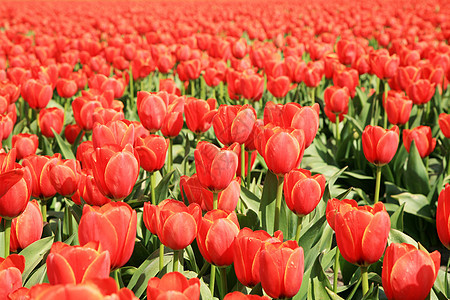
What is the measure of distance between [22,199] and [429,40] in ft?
19.4

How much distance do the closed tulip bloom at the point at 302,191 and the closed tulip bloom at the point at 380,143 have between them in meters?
0.66

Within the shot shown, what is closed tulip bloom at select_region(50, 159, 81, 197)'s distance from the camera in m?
1.94

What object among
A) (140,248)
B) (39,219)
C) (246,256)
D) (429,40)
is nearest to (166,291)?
(246,256)

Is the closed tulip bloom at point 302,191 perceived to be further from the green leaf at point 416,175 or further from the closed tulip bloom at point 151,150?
the green leaf at point 416,175

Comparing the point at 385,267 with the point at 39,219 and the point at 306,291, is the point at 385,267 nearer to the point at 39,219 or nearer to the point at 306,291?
the point at 306,291

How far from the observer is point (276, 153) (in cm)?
188

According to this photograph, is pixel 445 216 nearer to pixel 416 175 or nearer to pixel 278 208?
pixel 278 208

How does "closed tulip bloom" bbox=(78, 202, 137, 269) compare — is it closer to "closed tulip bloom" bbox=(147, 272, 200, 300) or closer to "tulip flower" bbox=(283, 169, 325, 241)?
"closed tulip bloom" bbox=(147, 272, 200, 300)

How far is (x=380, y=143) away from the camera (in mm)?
2383

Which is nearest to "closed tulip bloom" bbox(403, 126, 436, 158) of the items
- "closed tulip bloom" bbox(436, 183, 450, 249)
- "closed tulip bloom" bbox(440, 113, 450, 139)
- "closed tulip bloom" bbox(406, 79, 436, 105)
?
"closed tulip bloom" bbox(440, 113, 450, 139)

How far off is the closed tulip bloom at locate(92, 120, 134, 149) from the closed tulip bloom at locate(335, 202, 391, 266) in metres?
0.95

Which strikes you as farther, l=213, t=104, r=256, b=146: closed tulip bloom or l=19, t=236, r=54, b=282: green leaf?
l=213, t=104, r=256, b=146: closed tulip bloom

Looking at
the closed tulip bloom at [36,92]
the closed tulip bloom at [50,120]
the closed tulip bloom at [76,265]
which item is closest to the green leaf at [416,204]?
the closed tulip bloom at [50,120]

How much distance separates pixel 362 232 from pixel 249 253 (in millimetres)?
340
